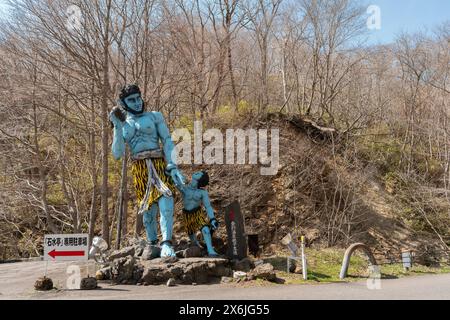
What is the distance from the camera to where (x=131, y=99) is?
8852 mm

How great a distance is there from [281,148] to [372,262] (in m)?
8.73

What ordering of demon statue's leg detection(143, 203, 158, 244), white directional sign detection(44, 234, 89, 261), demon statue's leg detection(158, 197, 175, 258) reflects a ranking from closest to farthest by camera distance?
white directional sign detection(44, 234, 89, 261)
demon statue's leg detection(158, 197, 175, 258)
demon statue's leg detection(143, 203, 158, 244)

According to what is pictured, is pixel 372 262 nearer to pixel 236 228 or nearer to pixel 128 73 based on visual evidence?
pixel 236 228

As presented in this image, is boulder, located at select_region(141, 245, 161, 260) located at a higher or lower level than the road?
higher

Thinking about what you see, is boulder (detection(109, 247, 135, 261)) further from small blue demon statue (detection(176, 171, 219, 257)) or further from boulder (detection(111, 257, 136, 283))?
small blue demon statue (detection(176, 171, 219, 257))

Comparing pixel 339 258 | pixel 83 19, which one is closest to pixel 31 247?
pixel 83 19

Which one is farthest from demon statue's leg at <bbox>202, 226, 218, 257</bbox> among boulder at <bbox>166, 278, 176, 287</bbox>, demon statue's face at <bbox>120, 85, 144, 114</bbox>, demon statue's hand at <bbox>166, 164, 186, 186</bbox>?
demon statue's face at <bbox>120, 85, 144, 114</bbox>

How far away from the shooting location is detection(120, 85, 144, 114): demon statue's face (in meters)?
8.82

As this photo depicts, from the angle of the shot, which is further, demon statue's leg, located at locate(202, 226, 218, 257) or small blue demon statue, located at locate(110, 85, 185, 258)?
demon statue's leg, located at locate(202, 226, 218, 257)

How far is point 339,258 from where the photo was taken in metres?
12.1

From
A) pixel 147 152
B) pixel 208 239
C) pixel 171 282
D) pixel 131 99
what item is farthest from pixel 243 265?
pixel 131 99

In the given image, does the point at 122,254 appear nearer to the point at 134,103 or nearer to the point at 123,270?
the point at 123,270

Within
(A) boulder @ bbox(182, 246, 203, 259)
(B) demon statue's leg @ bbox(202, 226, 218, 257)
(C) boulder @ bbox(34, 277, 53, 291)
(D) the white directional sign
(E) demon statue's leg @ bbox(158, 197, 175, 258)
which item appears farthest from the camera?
(B) demon statue's leg @ bbox(202, 226, 218, 257)

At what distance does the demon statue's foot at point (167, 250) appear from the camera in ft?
27.4
